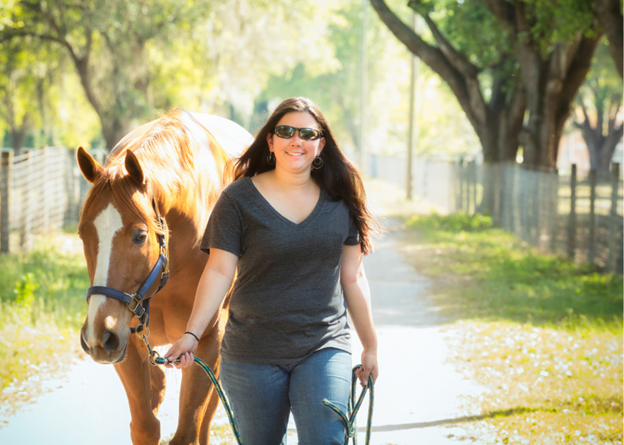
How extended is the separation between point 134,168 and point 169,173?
0.40m

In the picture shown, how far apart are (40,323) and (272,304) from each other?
4602 mm

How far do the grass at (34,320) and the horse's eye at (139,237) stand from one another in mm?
2684

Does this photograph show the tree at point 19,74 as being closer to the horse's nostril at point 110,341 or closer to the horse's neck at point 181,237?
the horse's neck at point 181,237

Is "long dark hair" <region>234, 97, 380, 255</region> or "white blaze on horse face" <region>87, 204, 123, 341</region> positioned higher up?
"long dark hair" <region>234, 97, 380, 255</region>

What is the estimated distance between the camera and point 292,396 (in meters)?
2.69

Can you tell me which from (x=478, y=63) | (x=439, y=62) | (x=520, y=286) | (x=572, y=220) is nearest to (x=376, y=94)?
(x=478, y=63)

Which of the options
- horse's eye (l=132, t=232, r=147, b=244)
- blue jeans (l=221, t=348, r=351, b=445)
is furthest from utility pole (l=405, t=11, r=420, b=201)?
blue jeans (l=221, t=348, r=351, b=445)

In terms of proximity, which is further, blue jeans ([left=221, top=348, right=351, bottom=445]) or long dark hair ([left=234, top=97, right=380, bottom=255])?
long dark hair ([left=234, top=97, right=380, bottom=255])

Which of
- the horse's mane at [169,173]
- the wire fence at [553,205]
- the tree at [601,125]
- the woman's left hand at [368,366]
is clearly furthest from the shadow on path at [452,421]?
the tree at [601,125]

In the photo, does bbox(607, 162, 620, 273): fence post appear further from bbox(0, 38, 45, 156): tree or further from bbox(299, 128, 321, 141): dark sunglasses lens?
bbox(0, 38, 45, 156): tree

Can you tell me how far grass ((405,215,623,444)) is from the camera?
14.9ft

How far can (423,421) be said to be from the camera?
4738 millimetres

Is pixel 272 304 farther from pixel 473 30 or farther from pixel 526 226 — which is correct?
pixel 473 30

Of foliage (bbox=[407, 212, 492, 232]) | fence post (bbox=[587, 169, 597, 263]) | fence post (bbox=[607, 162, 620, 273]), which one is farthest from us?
foliage (bbox=[407, 212, 492, 232])
